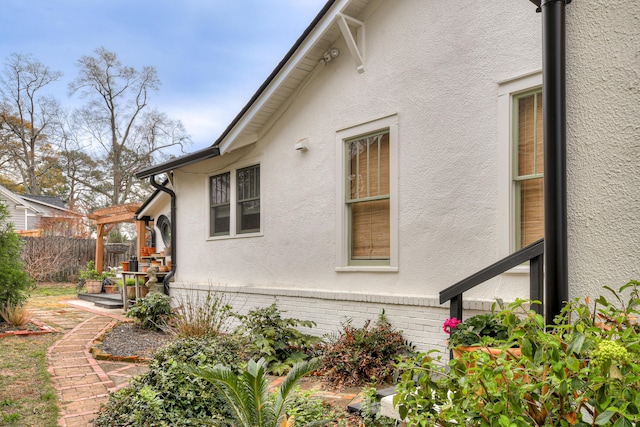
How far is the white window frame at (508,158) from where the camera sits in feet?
14.8

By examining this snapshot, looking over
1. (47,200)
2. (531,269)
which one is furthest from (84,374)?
(47,200)

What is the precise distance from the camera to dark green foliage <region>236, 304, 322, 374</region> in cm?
576

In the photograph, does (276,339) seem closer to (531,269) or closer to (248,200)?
(248,200)

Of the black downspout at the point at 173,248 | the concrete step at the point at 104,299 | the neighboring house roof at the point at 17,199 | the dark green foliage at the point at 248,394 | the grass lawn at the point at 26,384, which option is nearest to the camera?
the dark green foliage at the point at 248,394

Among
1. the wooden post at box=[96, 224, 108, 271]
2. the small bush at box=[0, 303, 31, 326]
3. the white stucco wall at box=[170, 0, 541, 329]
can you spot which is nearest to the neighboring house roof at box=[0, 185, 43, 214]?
the wooden post at box=[96, 224, 108, 271]

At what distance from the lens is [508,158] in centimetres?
456

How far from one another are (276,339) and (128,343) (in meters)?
2.94

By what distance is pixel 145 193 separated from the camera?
2431cm

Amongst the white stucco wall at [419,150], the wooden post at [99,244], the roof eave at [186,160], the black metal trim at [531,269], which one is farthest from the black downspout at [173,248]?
the black metal trim at [531,269]

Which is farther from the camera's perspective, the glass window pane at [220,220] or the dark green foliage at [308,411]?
the glass window pane at [220,220]

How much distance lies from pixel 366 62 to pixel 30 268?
1538 cm

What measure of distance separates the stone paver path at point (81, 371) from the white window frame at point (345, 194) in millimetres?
3050

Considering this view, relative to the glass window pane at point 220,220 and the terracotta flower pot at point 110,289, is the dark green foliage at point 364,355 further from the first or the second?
the terracotta flower pot at point 110,289

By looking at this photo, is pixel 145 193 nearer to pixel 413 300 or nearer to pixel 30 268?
pixel 30 268
